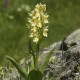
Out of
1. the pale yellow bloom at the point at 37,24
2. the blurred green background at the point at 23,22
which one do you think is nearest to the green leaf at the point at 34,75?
the pale yellow bloom at the point at 37,24

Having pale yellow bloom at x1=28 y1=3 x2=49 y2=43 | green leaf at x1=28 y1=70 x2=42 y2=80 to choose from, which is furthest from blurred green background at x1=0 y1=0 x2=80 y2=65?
pale yellow bloom at x1=28 y1=3 x2=49 y2=43

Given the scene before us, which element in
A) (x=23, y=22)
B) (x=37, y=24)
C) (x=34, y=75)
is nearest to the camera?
(x=37, y=24)

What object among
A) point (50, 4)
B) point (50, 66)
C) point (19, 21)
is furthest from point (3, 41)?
point (50, 66)

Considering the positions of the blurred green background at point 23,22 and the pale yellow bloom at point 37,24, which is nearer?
the pale yellow bloom at point 37,24

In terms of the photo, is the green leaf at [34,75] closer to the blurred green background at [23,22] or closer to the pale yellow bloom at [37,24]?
the pale yellow bloom at [37,24]

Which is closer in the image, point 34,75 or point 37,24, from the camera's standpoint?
point 37,24

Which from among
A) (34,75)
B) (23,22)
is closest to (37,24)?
(34,75)

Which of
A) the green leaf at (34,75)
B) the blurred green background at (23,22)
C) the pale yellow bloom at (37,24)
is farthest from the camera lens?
the blurred green background at (23,22)

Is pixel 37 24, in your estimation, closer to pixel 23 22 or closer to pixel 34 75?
pixel 34 75

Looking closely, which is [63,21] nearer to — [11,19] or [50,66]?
[11,19]
